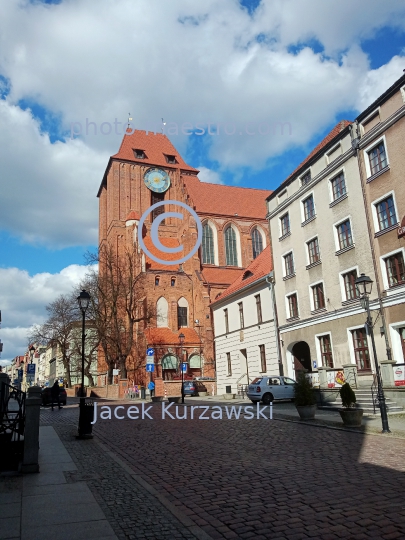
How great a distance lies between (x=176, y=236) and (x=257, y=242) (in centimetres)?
1095

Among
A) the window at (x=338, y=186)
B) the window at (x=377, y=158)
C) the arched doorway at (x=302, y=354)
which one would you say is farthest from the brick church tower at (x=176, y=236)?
the window at (x=377, y=158)

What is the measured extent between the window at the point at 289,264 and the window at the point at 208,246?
28271 millimetres

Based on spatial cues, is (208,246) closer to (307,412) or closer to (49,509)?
(307,412)

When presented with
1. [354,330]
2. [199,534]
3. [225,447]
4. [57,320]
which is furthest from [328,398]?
[57,320]

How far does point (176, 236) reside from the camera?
5969cm

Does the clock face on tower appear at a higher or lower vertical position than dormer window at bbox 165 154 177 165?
lower

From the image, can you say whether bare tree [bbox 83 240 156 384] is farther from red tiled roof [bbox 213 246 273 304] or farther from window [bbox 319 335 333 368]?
window [bbox 319 335 333 368]

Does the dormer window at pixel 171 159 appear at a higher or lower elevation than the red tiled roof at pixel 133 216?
higher

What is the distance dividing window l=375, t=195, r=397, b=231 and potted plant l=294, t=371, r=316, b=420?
7.96 metres

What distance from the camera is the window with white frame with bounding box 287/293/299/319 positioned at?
86.4 ft

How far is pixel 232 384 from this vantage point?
3397 centimetres

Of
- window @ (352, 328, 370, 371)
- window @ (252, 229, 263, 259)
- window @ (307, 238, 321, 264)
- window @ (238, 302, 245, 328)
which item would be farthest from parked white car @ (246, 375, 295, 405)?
window @ (252, 229, 263, 259)

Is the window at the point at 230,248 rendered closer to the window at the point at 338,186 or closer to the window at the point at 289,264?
the window at the point at 289,264

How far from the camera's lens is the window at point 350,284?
21297 mm
